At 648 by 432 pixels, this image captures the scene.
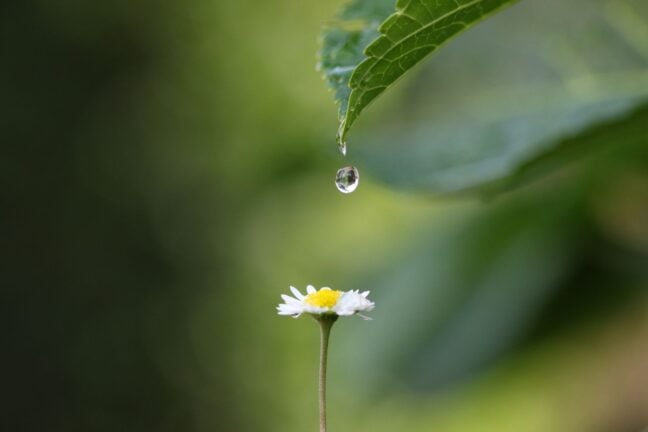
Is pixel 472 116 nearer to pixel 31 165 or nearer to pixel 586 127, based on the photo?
pixel 586 127

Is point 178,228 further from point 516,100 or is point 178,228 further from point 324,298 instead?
point 324,298

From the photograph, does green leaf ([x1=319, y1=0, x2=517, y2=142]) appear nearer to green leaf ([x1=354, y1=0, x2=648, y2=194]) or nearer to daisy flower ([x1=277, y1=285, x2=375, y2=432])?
daisy flower ([x1=277, y1=285, x2=375, y2=432])

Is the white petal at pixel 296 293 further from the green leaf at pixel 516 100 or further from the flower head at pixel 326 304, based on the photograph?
the green leaf at pixel 516 100

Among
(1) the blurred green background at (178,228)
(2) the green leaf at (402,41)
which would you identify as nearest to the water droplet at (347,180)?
(2) the green leaf at (402,41)

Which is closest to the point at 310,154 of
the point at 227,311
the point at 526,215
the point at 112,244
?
the point at 526,215

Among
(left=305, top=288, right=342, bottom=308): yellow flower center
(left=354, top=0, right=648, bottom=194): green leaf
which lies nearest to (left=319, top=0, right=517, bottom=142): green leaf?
(left=305, top=288, right=342, bottom=308): yellow flower center
